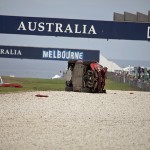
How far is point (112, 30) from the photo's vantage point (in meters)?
38.9

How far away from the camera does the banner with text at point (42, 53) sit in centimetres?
4156

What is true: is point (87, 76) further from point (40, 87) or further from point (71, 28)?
point (71, 28)

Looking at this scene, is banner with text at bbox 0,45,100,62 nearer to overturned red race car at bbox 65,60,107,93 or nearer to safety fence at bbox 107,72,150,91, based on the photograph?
safety fence at bbox 107,72,150,91

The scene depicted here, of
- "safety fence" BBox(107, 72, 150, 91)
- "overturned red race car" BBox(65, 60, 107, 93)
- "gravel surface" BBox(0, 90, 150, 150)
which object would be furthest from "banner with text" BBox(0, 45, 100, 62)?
"gravel surface" BBox(0, 90, 150, 150)

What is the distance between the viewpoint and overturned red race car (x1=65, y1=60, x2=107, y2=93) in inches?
1194

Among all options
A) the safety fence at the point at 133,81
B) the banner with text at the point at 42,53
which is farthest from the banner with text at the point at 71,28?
the safety fence at the point at 133,81

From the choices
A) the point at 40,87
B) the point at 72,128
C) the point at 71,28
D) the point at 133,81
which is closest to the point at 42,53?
the point at 71,28

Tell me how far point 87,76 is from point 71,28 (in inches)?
379

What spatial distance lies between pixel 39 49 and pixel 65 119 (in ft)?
89.3

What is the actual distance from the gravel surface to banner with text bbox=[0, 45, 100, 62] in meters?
22.4

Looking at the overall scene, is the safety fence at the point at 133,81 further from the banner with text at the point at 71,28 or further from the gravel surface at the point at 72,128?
the gravel surface at the point at 72,128

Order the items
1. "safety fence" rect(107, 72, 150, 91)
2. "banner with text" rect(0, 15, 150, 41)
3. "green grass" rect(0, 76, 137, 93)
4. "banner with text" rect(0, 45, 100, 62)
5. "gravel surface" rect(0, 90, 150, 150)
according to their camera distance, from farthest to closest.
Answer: "banner with text" rect(0, 45, 100, 62) < "safety fence" rect(107, 72, 150, 91) < "banner with text" rect(0, 15, 150, 41) < "green grass" rect(0, 76, 137, 93) < "gravel surface" rect(0, 90, 150, 150)

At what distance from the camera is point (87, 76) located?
3044 centimetres

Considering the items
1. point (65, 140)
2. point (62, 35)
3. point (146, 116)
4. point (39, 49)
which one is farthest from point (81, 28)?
point (65, 140)
